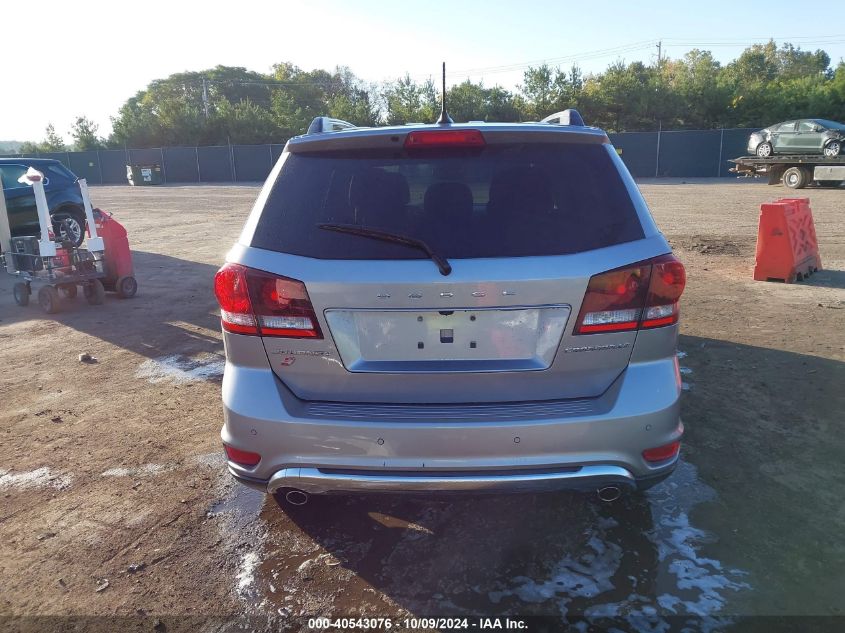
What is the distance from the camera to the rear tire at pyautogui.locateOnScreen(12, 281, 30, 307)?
848 cm

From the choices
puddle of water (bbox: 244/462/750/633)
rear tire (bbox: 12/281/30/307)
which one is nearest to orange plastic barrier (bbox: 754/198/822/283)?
puddle of water (bbox: 244/462/750/633)

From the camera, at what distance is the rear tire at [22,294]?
8.48 m

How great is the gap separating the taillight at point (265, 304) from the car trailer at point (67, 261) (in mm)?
6230

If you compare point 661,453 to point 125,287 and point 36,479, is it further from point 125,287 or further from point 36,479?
point 125,287

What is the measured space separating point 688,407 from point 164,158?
52412 mm

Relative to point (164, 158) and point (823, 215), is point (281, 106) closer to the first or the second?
point (164, 158)

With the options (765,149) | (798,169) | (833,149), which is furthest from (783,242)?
→ (765,149)

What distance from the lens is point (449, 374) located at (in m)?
2.52

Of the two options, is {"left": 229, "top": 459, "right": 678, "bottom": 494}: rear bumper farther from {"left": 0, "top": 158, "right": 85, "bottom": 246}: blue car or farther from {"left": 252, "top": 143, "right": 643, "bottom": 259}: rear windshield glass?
{"left": 0, "top": 158, "right": 85, "bottom": 246}: blue car

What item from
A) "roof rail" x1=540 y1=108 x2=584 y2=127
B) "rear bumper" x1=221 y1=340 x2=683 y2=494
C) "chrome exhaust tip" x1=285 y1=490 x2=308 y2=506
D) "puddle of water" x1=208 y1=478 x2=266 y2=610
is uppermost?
"roof rail" x1=540 y1=108 x2=584 y2=127

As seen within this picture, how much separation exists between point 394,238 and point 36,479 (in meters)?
2.88

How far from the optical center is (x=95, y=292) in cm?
838

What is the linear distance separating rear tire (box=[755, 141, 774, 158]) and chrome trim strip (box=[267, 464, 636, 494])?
28244mm

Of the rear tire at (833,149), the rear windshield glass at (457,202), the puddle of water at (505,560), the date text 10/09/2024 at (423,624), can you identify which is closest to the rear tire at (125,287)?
the puddle of water at (505,560)
